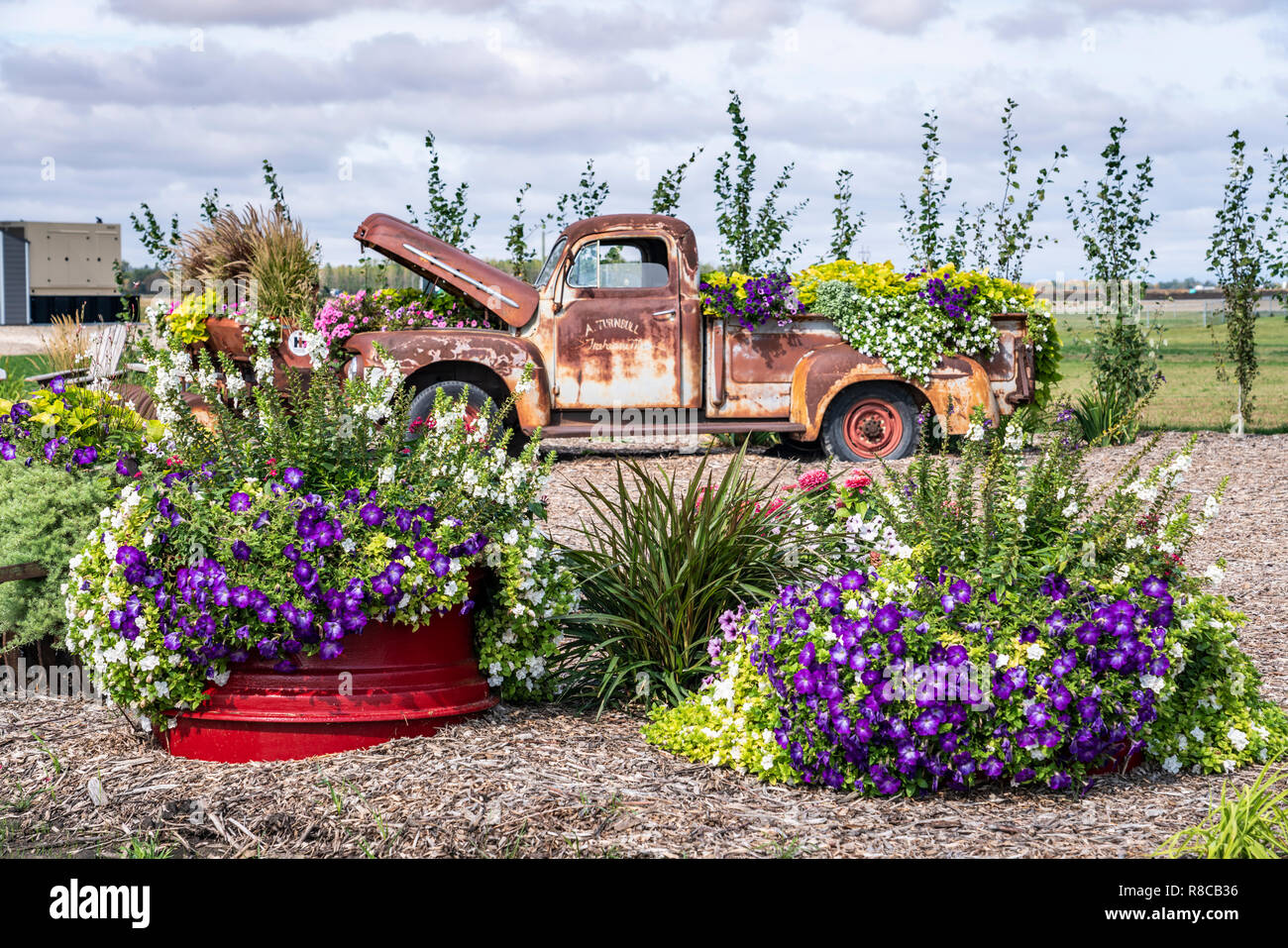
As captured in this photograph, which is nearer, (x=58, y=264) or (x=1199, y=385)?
(x=1199, y=385)

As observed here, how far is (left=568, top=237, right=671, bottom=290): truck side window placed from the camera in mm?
9945

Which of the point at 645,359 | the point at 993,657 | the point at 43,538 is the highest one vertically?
the point at 645,359

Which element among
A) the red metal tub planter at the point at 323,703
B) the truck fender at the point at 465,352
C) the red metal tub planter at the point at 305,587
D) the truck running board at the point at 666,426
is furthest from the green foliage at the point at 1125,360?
the red metal tub planter at the point at 323,703

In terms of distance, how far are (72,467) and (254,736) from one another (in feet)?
5.41

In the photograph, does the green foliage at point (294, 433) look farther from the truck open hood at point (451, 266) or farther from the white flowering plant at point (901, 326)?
the white flowering plant at point (901, 326)

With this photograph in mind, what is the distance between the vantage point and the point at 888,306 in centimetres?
1008

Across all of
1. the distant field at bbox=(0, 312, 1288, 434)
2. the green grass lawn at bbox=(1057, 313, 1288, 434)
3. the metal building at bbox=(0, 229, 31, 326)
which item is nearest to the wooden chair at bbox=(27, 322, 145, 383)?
the distant field at bbox=(0, 312, 1288, 434)

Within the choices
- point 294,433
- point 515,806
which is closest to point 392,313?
point 294,433

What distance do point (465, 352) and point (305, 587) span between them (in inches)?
252

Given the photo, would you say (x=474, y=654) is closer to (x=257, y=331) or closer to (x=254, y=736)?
(x=254, y=736)

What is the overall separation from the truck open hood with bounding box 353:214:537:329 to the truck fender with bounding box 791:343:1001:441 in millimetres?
2423

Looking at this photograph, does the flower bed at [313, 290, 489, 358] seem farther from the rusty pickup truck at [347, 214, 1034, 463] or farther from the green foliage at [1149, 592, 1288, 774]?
the green foliage at [1149, 592, 1288, 774]

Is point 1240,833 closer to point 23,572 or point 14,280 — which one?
point 23,572
